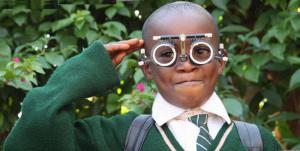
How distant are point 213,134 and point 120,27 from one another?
1022mm

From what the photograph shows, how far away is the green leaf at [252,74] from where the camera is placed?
103 inches

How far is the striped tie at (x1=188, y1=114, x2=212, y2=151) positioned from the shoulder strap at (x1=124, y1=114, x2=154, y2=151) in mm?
108

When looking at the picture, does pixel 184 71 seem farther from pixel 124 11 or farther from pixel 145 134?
pixel 124 11

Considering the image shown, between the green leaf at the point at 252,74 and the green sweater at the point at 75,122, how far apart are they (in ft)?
2.75

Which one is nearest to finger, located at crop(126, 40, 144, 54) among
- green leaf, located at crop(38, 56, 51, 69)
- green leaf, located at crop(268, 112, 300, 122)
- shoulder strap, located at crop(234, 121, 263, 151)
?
shoulder strap, located at crop(234, 121, 263, 151)

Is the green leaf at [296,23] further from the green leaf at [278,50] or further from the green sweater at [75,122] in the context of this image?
the green sweater at [75,122]

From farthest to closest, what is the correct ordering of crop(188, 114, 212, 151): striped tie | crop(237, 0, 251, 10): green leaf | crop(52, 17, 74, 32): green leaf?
crop(237, 0, 251, 10): green leaf
crop(52, 17, 74, 32): green leaf
crop(188, 114, 212, 151): striped tie

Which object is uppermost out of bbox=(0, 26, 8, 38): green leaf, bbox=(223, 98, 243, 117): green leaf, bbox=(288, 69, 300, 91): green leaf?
bbox=(0, 26, 8, 38): green leaf

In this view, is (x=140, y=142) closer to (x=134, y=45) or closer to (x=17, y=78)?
(x=134, y=45)

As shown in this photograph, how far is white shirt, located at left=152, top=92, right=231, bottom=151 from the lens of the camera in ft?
5.69

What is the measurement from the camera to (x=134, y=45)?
1751mm

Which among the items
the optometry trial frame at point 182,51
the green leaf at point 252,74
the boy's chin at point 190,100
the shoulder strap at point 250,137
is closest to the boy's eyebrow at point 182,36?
the optometry trial frame at point 182,51

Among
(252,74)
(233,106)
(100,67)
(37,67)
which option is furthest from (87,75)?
(252,74)

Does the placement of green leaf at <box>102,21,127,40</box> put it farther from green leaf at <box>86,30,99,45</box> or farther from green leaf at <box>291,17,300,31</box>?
green leaf at <box>291,17,300,31</box>
